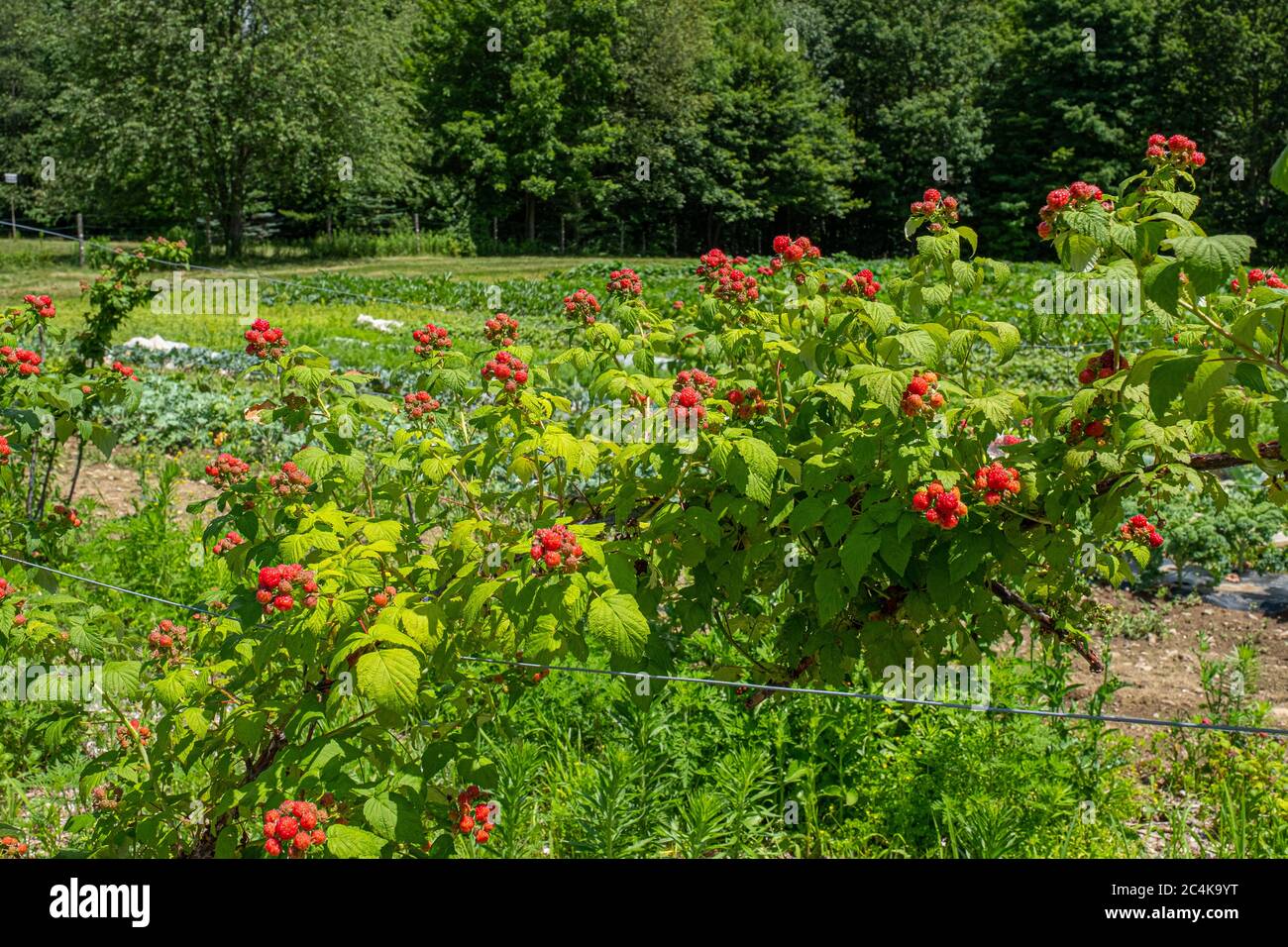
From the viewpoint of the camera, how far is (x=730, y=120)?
44000mm

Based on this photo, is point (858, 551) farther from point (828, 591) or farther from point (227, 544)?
point (227, 544)

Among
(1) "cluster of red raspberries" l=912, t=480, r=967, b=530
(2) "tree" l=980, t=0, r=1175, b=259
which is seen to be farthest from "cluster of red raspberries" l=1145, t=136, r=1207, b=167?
(2) "tree" l=980, t=0, r=1175, b=259

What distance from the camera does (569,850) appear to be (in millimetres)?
3453

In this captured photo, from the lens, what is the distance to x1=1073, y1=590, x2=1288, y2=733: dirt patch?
4867 millimetres

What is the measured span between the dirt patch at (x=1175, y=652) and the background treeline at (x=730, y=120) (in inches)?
1160

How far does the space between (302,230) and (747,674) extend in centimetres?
4226

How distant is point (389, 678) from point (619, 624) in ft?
1.46

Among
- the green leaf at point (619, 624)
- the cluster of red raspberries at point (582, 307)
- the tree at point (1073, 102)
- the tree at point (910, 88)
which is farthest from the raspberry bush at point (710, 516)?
the tree at point (910, 88)

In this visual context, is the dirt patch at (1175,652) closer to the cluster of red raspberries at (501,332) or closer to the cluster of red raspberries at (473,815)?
the cluster of red raspberries at (501,332)

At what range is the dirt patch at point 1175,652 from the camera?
4867 mm

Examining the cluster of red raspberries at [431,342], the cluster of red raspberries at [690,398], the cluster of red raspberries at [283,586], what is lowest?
the cluster of red raspberries at [283,586]

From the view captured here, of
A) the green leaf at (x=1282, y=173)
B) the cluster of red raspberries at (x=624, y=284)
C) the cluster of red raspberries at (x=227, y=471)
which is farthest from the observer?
the cluster of red raspberries at (x=624, y=284)

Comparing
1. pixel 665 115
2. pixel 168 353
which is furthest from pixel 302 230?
pixel 168 353

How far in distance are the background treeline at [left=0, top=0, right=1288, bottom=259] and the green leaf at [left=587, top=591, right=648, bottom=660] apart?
3174 centimetres
